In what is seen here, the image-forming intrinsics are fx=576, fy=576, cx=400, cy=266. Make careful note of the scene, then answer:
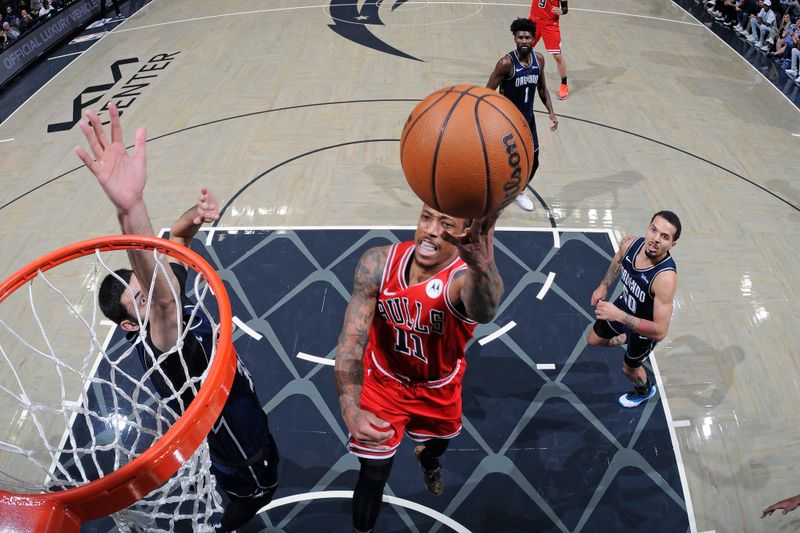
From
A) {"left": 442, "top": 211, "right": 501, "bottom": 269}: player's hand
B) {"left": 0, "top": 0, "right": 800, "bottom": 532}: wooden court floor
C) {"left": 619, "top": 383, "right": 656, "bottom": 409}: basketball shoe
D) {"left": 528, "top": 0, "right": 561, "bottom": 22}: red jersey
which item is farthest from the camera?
{"left": 528, "top": 0, "right": 561, "bottom": 22}: red jersey

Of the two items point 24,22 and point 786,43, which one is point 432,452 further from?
point 24,22

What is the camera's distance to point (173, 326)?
2479 mm

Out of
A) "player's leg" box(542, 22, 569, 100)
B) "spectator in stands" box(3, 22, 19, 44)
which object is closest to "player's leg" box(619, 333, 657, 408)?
"player's leg" box(542, 22, 569, 100)

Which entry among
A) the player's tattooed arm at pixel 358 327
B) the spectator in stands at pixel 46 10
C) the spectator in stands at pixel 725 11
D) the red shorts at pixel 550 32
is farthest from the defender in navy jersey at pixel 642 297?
the spectator in stands at pixel 46 10

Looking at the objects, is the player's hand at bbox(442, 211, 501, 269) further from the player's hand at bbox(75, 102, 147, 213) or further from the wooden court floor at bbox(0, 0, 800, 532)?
the wooden court floor at bbox(0, 0, 800, 532)

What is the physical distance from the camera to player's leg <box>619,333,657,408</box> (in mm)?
3699

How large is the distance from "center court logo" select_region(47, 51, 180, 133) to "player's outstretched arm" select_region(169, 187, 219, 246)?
591 cm

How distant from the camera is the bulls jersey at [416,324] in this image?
8.81 ft

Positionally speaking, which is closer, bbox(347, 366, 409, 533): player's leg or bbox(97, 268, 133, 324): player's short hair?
bbox(97, 268, 133, 324): player's short hair

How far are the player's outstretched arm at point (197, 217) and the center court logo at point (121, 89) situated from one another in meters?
5.91

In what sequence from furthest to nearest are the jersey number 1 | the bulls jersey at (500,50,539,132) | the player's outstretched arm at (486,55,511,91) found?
the bulls jersey at (500,50,539,132) < the player's outstretched arm at (486,55,511,91) < the jersey number 1

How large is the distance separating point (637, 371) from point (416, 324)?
6.48 ft

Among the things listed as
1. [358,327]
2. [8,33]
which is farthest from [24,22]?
[358,327]

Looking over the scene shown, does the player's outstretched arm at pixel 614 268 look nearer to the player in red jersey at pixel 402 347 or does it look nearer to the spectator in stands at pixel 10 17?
the player in red jersey at pixel 402 347
